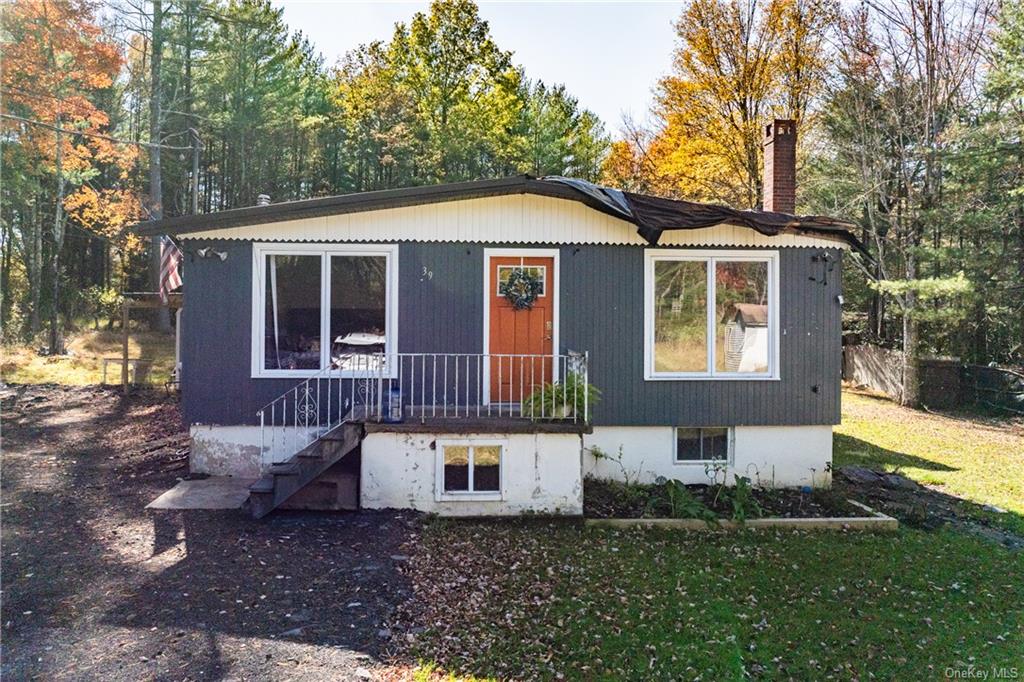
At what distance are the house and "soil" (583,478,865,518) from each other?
246 millimetres

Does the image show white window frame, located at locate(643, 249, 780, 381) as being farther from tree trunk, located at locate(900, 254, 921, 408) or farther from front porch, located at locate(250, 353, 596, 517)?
tree trunk, located at locate(900, 254, 921, 408)

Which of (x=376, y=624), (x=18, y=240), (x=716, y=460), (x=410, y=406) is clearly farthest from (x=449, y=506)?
(x=18, y=240)

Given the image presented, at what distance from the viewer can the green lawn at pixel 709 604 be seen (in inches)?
171

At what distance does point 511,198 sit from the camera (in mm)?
8117

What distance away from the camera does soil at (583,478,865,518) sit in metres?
7.40

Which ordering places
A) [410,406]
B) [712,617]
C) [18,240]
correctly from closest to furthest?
[712,617] → [410,406] → [18,240]

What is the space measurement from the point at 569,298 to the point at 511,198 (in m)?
1.38

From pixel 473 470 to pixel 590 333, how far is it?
2.32 m

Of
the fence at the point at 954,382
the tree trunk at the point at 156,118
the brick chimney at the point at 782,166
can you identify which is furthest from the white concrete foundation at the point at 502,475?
the tree trunk at the point at 156,118

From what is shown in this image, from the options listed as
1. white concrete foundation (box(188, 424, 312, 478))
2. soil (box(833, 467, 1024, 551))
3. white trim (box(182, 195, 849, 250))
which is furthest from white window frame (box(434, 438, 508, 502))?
soil (box(833, 467, 1024, 551))

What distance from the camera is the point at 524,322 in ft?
27.2

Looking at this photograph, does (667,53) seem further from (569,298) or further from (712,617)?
(712,617)

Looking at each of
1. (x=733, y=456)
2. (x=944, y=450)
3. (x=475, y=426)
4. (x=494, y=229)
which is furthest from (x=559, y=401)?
(x=944, y=450)

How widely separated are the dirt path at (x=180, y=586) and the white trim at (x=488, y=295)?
209cm
